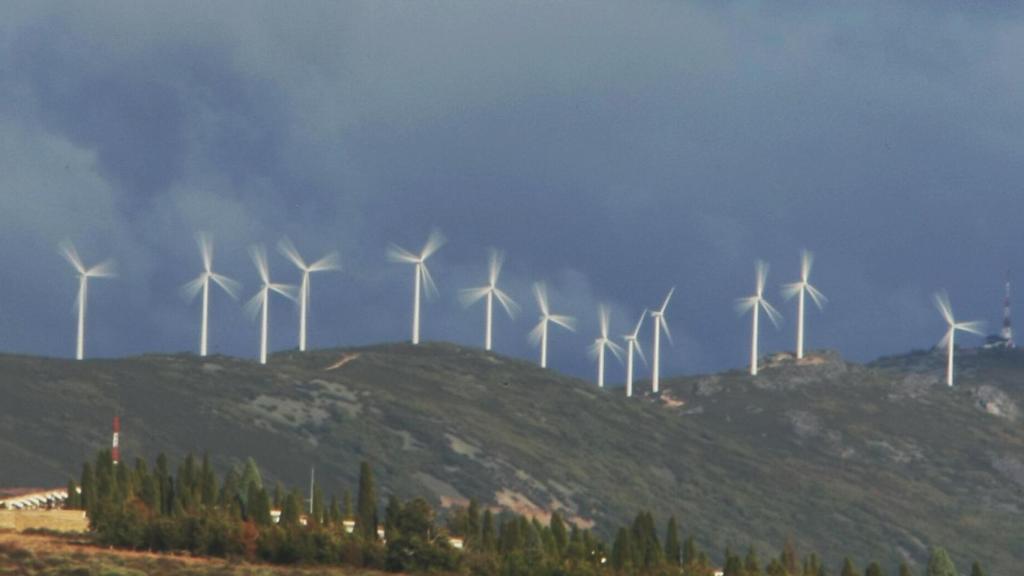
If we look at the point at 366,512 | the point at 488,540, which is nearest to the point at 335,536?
the point at 366,512

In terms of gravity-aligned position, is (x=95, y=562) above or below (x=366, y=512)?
below

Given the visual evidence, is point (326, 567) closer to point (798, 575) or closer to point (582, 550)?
point (582, 550)

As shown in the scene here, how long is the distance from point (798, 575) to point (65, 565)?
5247 centimetres

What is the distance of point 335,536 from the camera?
13488cm

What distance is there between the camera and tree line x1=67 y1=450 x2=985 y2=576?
434ft

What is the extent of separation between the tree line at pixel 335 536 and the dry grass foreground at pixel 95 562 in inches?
93.6

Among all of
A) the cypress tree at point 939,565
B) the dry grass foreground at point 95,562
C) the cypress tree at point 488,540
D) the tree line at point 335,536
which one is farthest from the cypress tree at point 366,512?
the cypress tree at point 939,565

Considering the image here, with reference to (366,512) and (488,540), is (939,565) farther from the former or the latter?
(366,512)

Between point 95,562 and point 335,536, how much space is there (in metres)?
15.8

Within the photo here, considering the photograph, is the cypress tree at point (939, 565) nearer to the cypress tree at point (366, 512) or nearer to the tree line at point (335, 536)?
the tree line at point (335, 536)

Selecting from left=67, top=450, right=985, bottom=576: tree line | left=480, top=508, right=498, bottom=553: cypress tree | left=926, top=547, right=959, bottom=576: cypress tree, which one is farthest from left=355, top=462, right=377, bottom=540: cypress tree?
left=926, top=547, right=959, bottom=576: cypress tree

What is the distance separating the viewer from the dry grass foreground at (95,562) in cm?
11988

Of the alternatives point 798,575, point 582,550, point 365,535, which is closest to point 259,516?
point 365,535

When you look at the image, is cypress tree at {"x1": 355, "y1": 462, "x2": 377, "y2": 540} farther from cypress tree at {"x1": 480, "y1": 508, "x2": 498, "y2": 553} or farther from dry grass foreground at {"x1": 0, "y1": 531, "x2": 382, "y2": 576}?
dry grass foreground at {"x1": 0, "y1": 531, "x2": 382, "y2": 576}
